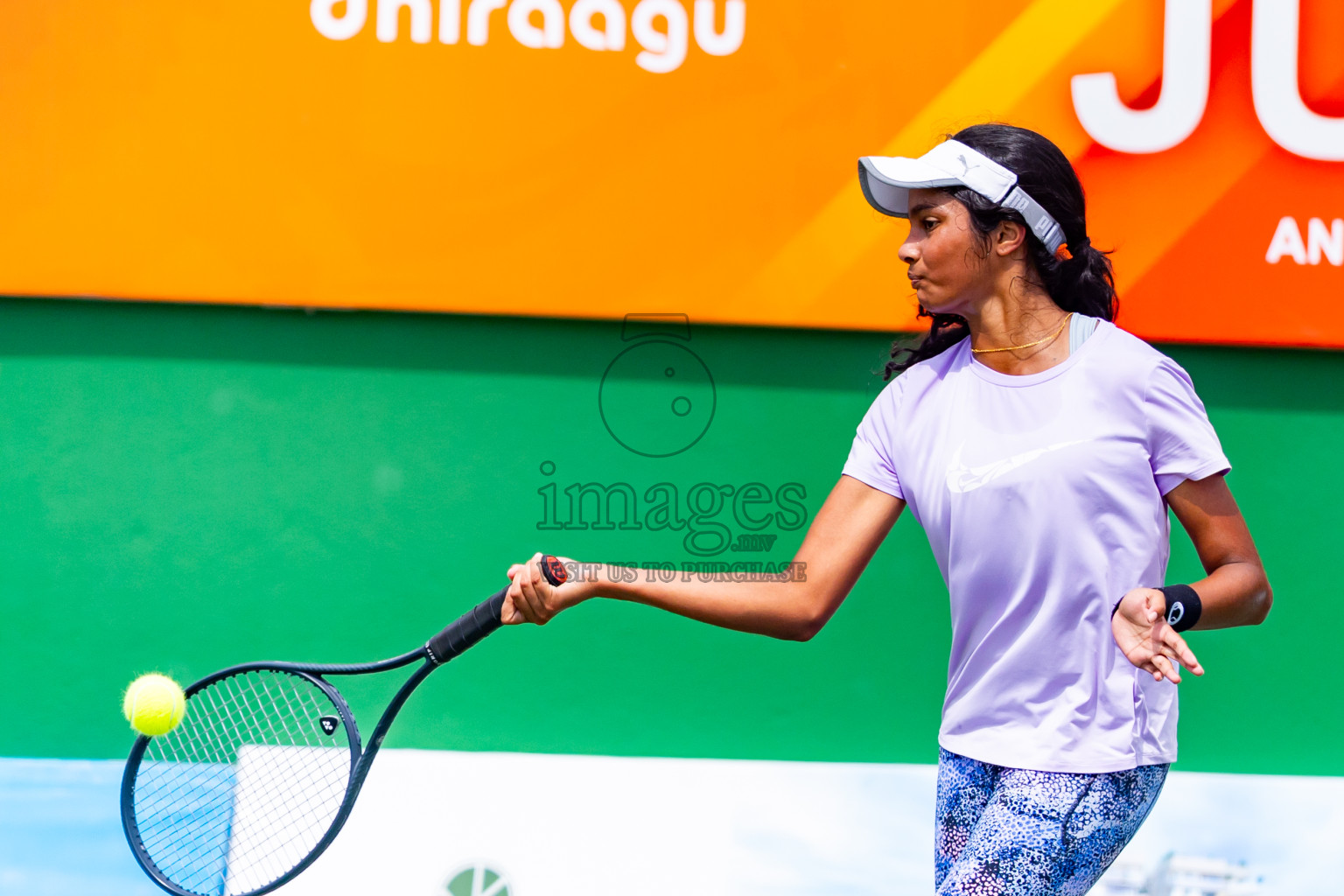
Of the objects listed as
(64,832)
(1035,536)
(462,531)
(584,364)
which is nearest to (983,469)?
(1035,536)

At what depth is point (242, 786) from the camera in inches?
107

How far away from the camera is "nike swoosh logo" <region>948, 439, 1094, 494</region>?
5.04 ft

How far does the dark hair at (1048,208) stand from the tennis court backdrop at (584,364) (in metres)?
1.24

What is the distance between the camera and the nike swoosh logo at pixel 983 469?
5.04 ft

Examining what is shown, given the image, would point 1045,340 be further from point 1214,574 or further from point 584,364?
point 584,364

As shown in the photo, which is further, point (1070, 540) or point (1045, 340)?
point (1045, 340)

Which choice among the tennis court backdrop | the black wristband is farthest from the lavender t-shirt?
the tennis court backdrop

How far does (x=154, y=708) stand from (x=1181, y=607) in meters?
1.92

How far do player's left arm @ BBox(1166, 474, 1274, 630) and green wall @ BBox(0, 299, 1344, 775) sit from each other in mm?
1516

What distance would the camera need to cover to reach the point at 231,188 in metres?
2.98

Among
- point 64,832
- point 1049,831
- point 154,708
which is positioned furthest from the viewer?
point 64,832

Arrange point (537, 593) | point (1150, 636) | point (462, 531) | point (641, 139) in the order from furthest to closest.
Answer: point (462, 531) < point (641, 139) < point (537, 593) < point (1150, 636)

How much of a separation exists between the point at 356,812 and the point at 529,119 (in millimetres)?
1775

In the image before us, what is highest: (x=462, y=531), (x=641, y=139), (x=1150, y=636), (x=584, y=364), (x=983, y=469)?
(x=641, y=139)
